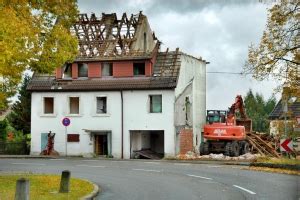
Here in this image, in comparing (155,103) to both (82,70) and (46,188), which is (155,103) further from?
(46,188)

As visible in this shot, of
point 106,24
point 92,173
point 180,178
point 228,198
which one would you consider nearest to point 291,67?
point 180,178

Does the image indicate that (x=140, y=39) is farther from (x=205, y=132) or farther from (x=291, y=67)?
(x=291, y=67)

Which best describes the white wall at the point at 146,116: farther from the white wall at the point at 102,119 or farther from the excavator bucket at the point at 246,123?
the excavator bucket at the point at 246,123

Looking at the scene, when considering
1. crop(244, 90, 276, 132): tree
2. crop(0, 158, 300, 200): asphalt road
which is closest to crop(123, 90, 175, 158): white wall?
crop(0, 158, 300, 200): asphalt road

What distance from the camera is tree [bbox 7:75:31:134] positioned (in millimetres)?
55844

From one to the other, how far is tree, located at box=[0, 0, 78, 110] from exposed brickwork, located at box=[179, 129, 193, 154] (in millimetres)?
24636

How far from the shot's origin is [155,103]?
4431 cm

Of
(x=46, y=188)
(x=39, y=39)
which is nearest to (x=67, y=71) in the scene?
(x=39, y=39)

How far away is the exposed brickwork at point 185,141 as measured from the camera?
45.3m

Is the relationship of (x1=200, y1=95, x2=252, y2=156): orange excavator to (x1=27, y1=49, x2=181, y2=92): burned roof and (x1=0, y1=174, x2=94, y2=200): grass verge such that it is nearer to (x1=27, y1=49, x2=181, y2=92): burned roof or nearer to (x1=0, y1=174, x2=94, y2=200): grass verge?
(x1=27, y1=49, x2=181, y2=92): burned roof

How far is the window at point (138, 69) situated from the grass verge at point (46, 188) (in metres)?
24.2

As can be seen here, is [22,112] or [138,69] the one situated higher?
[138,69]

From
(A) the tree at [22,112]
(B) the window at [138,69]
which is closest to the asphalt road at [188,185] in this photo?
(B) the window at [138,69]

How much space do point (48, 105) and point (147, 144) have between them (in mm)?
8637
